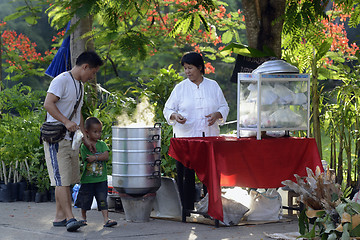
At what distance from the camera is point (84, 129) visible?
6465mm

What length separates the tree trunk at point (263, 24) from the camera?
7801 mm

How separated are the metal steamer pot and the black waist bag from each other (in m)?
0.65

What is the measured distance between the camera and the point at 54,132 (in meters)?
6.08

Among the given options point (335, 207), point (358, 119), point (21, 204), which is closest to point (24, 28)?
point (21, 204)

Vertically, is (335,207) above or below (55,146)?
below

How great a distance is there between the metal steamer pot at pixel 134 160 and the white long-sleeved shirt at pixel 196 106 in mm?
465

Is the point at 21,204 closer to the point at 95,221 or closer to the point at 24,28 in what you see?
the point at 95,221

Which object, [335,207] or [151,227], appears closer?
[335,207]

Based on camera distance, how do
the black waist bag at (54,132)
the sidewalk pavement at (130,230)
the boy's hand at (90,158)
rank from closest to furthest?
the sidewalk pavement at (130,230), the black waist bag at (54,132), the boy's hand at (90,158)

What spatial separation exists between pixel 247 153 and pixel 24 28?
49.8ft

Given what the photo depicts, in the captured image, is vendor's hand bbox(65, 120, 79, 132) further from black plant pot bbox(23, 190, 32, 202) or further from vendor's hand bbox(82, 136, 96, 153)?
black plant pot bbox(23, 190, 32, 202)

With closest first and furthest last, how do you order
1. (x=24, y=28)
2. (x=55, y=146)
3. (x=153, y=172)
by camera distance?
1. (x=55, y=146)
2. (x=153, y=172)
3. (x=24, y=28)

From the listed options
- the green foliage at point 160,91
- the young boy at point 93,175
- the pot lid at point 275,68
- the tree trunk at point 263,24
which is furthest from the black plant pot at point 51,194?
the pot lid at point 275,68

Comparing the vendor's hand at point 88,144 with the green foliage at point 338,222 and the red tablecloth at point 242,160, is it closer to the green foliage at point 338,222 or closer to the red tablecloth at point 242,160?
the red tablecloth at point 242,160
